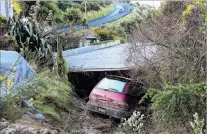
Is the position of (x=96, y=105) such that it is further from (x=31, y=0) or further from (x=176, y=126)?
(x=31, y=0)

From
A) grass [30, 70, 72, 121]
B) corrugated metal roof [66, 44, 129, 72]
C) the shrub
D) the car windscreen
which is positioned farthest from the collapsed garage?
the shrub

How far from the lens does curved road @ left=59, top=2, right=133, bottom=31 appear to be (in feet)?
50.4

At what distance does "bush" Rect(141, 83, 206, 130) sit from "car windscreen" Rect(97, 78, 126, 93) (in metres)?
4.35

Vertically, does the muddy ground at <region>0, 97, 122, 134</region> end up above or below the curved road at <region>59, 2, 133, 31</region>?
below

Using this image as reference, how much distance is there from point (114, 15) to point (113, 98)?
10.6 m

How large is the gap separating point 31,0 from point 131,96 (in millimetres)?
10295

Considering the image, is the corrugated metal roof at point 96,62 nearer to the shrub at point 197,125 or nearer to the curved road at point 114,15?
the curved road at point 114,15

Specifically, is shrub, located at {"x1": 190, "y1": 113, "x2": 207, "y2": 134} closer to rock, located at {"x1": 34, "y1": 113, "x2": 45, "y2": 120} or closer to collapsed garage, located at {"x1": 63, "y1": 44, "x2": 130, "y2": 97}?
rock, located at {"x1": 34, "y1": 113, "x2": 45, "y2": 120}

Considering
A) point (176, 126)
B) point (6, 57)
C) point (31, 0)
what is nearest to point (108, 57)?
point (6, 57)

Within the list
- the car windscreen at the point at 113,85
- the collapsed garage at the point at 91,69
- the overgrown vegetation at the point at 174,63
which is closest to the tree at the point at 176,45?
the overgrown vegetation at the point at 174,63

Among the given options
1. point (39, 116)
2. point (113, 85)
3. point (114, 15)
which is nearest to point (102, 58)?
point (113, 85)

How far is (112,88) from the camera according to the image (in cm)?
984

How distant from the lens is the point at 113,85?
9.91m

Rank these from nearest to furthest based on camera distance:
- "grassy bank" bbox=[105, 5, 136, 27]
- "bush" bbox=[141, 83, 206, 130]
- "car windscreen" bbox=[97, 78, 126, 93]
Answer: "bush" bbox=[141, 83, 206, 130] < "car windscreen" bbox=[97, 78, 126, 93] < "grassy bank" bbox=[105, 5, 136, 27]
